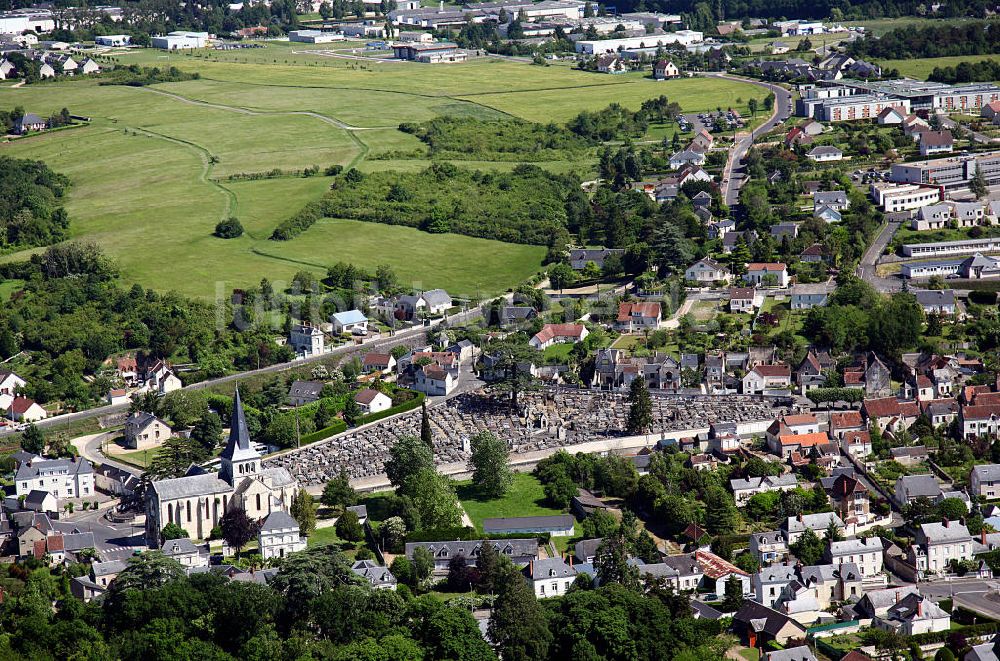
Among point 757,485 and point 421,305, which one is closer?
point 757,485

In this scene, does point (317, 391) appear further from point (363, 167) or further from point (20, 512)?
A: point (363, 167)

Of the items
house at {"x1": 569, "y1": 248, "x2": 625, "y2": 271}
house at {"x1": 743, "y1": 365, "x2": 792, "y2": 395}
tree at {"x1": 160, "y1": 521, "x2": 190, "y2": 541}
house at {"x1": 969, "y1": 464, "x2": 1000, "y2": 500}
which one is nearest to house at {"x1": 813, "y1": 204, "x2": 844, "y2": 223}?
house at {"x1": 569, "y1": 248, "x2": 625, "y2": 271}

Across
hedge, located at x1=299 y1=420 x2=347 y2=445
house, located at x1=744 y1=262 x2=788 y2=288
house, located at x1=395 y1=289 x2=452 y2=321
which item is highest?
house, located at x1=744 y1=262 x2=788 y2=288

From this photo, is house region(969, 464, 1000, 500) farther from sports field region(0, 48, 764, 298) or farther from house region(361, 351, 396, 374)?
sports field region(0, 48, 764, 298)

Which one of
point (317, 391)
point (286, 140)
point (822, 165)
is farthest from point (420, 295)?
point (286, 140)

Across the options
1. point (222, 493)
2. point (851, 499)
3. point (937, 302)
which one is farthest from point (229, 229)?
point (851, 499)

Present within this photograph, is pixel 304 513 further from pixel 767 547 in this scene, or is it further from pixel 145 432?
pixel 767 547
